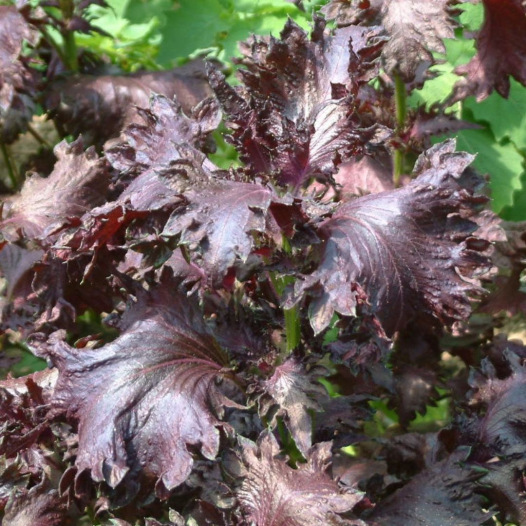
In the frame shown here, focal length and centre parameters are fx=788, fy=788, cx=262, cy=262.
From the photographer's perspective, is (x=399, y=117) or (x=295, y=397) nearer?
(x=295, y=397)

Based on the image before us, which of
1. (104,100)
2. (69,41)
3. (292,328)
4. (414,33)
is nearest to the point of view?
Answer: (292,328)

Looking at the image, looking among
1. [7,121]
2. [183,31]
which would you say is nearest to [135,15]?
[183,31]

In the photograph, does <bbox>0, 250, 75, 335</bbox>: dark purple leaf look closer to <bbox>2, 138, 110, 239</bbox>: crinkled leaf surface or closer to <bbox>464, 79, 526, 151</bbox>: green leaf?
<bbox>2, 138, 110, 239</bbox>: crinkled leaf surface

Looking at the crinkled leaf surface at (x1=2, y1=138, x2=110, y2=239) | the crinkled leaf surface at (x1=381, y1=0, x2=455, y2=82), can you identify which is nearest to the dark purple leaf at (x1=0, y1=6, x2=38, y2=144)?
the crinkled leaf surface at (x1=2, y1=138, x2=110, y2=239)

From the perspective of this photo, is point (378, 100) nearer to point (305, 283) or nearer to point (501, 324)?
point (501, 324)

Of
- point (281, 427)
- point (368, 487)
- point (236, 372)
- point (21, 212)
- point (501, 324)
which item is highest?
point (21, 212)

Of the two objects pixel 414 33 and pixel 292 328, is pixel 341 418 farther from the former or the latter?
pixel 414 33

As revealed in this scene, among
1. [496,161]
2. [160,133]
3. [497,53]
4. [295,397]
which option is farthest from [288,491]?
[496,161]
